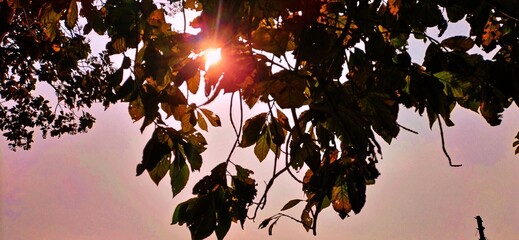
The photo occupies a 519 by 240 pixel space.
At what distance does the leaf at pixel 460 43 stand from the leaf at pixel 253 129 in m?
0.74

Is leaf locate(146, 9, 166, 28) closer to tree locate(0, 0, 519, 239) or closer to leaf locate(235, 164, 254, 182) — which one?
tree locate(0, 0, 519, 239)

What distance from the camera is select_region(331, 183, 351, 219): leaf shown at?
174 centimetres

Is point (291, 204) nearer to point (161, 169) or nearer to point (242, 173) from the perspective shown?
point (242, 173)

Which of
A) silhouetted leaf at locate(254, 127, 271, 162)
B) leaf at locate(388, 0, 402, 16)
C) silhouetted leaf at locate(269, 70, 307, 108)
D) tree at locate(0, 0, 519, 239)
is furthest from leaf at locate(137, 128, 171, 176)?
leaf at locate(388, 0, 402, 16)

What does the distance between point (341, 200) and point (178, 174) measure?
0.63 m

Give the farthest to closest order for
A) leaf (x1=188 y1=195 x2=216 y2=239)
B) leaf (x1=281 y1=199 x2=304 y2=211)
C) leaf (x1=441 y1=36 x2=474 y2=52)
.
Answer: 1. leaf (x1=281 y1=199 x2=304 y2=211)
2. leaf (x1=188 y1=195 x2=216 y2=239)
3. leaf (x1=441 y1=36 x2=474 y2=52)

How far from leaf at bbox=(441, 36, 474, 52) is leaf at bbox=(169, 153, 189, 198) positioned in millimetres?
1029

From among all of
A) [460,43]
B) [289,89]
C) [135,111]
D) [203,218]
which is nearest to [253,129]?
[203,218]

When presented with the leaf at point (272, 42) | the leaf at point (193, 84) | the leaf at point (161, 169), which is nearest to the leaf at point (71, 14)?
the leaf at point (193, 84)

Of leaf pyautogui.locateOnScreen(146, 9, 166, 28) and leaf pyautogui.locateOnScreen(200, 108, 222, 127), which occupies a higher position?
leaf pyautogui.locateOnScreen(146, 9, 166, 28)

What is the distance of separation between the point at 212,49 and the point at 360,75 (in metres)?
0.58

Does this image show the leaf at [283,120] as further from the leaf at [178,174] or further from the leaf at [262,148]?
the leaf at [178,174]

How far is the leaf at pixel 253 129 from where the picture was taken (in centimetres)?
183

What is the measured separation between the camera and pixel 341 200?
175cm
